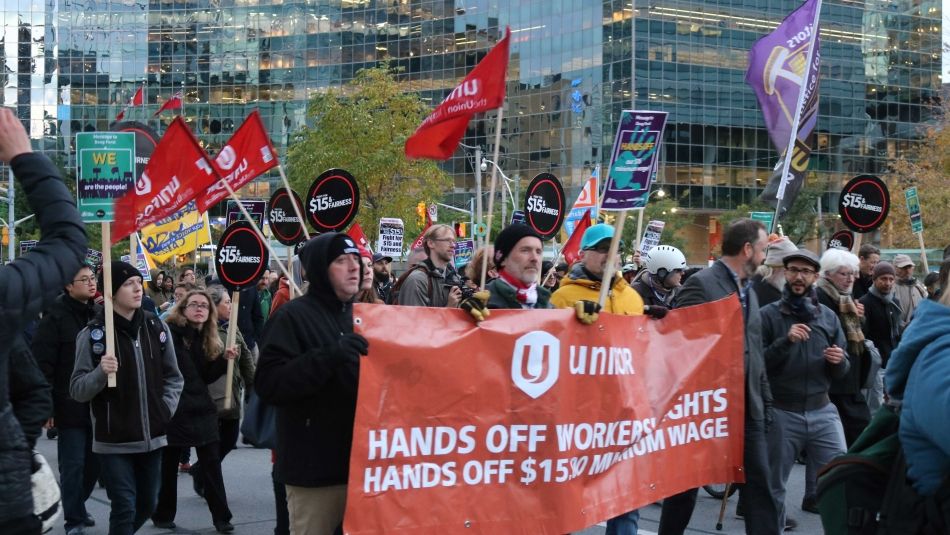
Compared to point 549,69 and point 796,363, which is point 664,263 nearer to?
point 796,363

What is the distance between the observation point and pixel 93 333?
6.93 meters

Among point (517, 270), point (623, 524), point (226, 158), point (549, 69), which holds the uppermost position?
point (549, 69)

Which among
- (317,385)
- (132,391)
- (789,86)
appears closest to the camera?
(317,385)

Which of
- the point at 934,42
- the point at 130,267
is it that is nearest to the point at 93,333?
the point at 130,267

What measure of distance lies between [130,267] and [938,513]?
17.4 ft

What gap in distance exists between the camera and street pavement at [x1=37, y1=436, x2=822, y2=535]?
27.4 feet

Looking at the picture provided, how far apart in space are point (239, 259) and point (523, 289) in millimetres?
5110

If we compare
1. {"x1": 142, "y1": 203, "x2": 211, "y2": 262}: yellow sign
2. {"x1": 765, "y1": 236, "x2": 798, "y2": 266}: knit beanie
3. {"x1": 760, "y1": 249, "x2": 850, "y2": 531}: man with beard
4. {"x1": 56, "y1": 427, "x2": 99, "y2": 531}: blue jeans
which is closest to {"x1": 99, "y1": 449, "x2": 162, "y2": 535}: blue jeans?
{"x1": 56, "y1": 427, "x2": 99, "y2": 531}: blue jeans

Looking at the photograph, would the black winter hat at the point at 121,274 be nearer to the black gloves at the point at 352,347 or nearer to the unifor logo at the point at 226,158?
the unifor logo at the point at 226,158

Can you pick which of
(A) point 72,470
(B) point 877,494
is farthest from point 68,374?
(B) point 877,494

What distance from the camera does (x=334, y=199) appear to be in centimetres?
1082

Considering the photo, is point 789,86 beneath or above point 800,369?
above

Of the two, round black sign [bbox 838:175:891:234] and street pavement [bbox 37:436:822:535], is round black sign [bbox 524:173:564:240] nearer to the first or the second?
round black sign [bbox 838:175:891:234]

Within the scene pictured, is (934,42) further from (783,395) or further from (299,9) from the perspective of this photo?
(783,395)
